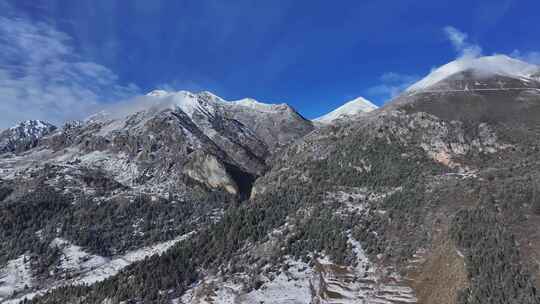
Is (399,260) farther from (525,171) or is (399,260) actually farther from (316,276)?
(525,171)

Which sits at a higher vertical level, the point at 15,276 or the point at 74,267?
the point at 74,267

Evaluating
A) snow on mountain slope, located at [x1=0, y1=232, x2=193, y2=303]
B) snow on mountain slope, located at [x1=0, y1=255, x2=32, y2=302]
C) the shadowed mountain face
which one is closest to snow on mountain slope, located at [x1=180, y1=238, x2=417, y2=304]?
the shadowed mountain face

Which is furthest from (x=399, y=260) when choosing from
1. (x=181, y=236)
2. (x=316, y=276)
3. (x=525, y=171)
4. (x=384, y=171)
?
(x=181, y=236)

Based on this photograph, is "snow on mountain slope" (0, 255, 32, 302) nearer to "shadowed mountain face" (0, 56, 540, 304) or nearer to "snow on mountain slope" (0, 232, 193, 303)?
"snow on mountain slope" (0, 232, 193, 303)

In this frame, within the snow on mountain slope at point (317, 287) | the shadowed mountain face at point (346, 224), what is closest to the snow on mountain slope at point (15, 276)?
the shadowed mountain face at point (346, 224)

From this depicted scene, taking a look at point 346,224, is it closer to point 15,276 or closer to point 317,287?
point 317,287

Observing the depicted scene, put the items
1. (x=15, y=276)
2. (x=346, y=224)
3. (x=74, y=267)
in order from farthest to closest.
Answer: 1. (x=74, y=267)
2. (x=15, y=276)
3. (x=346, y=224)

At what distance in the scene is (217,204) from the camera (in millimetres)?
189500

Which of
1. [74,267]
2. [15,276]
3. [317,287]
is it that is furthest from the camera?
[74,267]

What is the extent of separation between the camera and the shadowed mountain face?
78125 millimetres

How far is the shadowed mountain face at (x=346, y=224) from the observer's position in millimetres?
78125

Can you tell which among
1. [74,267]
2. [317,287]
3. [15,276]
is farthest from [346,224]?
[15,276]

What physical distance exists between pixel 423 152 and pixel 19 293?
134 meters

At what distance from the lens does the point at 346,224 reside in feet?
360
